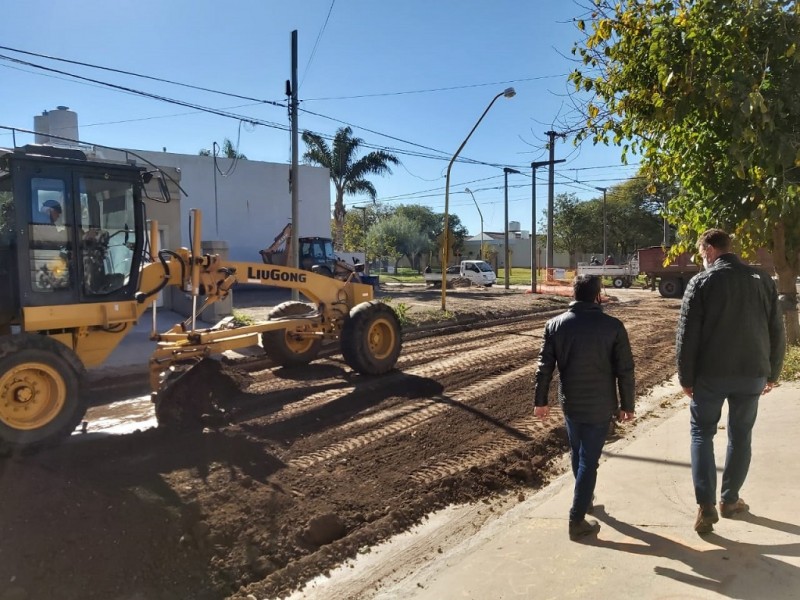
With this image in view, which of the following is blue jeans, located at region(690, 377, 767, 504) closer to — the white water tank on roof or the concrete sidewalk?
the concrete sidewalk

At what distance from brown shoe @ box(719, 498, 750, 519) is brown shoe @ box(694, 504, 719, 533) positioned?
27 cm

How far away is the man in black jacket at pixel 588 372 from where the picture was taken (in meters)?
3.82

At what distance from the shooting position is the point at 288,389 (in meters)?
8.15

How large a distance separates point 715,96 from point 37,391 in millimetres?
6938

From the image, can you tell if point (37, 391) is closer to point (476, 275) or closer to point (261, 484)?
point (261, 484)

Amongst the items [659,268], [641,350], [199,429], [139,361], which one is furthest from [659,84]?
[659,268]

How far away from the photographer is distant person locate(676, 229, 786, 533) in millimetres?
3811

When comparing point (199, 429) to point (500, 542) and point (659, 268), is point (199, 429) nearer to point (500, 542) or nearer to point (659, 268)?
point (500, 542)

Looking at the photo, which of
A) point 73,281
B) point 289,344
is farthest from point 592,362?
point 289,344

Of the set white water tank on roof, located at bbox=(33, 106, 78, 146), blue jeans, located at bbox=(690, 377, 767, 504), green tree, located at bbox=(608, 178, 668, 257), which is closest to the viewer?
blue jeans, located at bbox=(690, 377, 767, 504)

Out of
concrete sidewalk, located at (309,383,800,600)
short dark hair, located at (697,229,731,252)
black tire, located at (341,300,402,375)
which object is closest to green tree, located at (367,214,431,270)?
black tire, located at (341,300,402,375)

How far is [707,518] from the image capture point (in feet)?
12.6

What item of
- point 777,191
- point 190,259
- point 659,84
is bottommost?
point 190,259

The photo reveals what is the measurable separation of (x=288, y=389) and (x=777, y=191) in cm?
607
